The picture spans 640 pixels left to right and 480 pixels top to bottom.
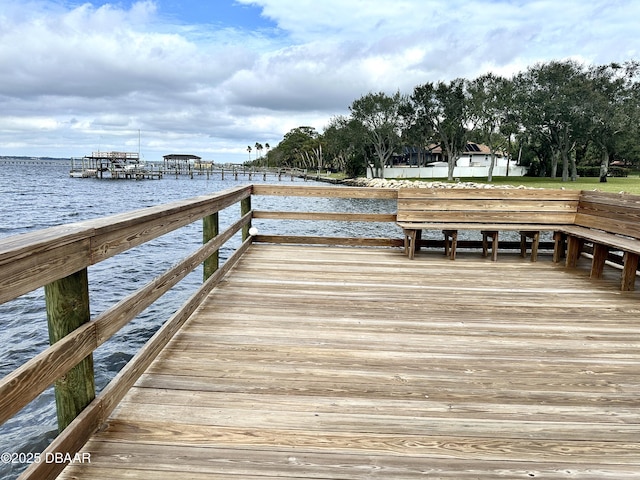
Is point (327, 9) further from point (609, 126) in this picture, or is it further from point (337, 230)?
point (609, 126)

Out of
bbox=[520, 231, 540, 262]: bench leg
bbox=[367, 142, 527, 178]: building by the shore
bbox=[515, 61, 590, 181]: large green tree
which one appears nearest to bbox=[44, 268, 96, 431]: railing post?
bbox=[520, 231, 540, 262]: bench leg

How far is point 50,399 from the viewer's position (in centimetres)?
484

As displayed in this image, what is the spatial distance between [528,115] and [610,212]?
40459 millimetres

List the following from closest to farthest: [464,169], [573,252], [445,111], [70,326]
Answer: [70,326]
[573,252]
[445,111]
[464,169]

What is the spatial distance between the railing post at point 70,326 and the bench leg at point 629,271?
5.09m

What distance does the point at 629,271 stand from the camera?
15.5ft

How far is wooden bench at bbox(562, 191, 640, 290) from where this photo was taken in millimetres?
4746

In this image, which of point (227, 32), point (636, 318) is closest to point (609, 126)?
point (227, 32)

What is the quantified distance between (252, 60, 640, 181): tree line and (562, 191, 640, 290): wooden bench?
38.1 metres

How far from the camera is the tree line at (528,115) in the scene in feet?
127

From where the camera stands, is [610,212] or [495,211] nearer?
[610,212]

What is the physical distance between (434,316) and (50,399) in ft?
13.8

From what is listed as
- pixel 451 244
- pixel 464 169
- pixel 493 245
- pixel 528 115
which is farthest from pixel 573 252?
pixel 464 169

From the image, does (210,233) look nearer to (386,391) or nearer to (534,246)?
(386,391)
